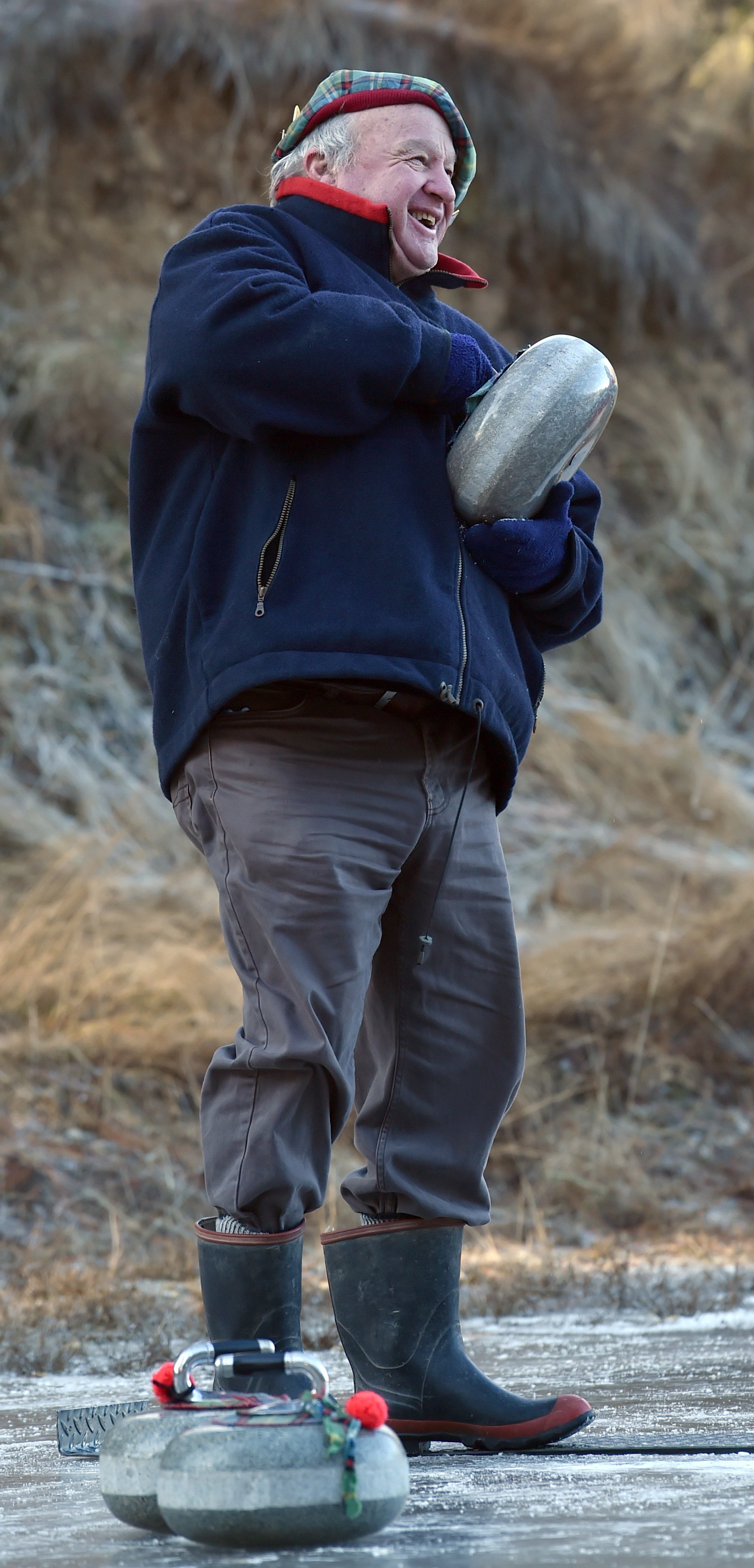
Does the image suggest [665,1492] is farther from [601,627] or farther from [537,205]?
[537,205]

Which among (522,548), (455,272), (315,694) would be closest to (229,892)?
(315,694)

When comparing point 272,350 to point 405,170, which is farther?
point 405,170

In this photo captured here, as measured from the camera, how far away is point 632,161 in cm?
999

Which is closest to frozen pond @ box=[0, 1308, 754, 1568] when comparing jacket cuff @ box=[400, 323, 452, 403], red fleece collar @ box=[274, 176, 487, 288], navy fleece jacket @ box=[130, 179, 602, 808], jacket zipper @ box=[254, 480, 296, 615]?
navy fleece jacket @ box=[130, 179, 602, 808]

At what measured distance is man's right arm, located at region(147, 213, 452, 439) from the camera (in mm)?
2393

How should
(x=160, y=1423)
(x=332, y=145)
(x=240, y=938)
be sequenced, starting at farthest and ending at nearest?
(x=332, y=145), (x=240, y=938), (x=160, y=1423)

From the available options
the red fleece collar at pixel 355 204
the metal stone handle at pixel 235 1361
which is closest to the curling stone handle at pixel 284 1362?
the metal stone handle at pixel 235 1361

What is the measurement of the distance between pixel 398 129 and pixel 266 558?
0.73 metres

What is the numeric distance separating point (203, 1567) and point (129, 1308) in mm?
1913

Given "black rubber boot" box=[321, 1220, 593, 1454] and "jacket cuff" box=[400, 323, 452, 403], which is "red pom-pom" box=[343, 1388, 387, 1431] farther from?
"jacket cuff" box=[400, 323, 452, 403]

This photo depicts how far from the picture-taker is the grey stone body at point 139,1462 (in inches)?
71.9

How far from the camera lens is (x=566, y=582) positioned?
108 inches

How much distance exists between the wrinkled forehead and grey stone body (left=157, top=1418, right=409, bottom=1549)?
1.84 meters

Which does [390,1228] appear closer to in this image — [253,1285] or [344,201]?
[253,1285]
